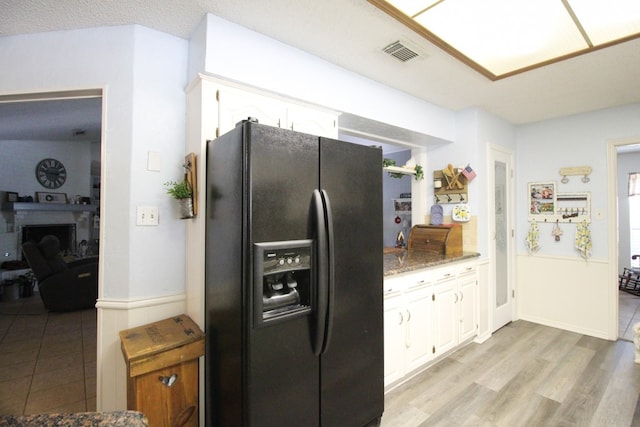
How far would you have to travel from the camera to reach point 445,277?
271 cm

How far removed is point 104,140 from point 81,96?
1.24 feet

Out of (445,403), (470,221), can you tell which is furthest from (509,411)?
(470,221)

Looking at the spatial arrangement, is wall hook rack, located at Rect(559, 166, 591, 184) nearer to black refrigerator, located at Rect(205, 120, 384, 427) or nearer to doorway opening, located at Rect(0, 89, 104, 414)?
black refrigerator, located at Rect(205, 120, 384, 427)

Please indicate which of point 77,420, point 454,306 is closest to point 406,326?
point 454,306

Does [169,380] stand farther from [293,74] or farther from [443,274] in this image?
[443,274]

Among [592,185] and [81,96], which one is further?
[592,185]

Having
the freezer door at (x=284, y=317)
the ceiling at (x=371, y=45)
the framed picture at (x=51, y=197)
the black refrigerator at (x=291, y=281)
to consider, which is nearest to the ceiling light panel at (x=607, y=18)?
the ceiling at (x=371, y=45)

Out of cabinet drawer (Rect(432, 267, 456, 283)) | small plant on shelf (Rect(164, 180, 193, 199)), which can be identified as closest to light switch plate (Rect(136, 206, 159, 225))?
small plant on shelf (Rect(164, 180, 193, 199))

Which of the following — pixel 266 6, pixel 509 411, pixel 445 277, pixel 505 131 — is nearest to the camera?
pixel 266 6

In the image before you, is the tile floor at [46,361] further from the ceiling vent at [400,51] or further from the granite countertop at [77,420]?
the ceiling vent at [400,51]

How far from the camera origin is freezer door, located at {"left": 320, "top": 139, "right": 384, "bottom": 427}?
156 centimetres

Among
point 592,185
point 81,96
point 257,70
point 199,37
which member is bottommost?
point 592,185

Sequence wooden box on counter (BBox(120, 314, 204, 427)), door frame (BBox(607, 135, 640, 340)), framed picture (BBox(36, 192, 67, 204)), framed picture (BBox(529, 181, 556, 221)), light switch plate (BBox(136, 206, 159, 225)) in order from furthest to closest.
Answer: framed picture (BBox(36, 192, 67, 204)), framed picture (BBox(529, 181, 556, 221)), door frame (BBox(607, 135, 640, 340)), light switch plate (BBox(136, 206, 159, 225)), wooden box on counter (BBox(120, 314, 204, 427))

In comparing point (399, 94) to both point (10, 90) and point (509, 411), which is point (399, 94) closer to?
point (509, 411)
